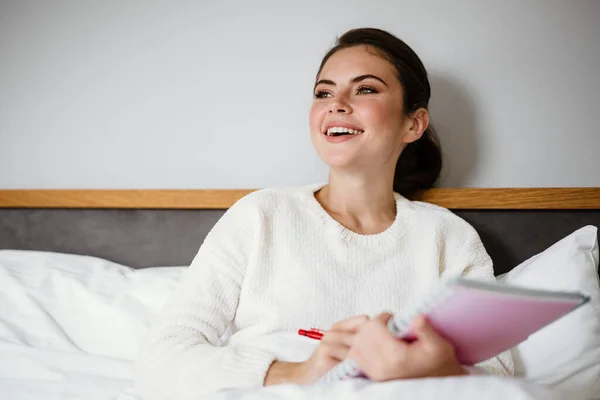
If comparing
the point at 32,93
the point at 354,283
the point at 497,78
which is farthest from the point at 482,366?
the point at 32,93

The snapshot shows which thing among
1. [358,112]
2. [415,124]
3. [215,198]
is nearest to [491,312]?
[358,112]

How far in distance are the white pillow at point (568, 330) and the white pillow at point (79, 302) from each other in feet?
2.56

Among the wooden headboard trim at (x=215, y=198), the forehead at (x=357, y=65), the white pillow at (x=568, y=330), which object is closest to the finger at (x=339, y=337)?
the white pillow at (x=568, y=330)

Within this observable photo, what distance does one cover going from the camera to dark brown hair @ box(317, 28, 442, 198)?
1196 mm

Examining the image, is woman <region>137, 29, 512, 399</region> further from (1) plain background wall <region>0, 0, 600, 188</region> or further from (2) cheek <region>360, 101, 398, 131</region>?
(1) plain background wall <region>0, 0, 600, 188</region>

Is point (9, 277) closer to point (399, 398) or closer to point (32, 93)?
point (32, 93)

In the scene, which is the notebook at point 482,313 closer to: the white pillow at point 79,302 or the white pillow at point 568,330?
the white pillow at point 568,330

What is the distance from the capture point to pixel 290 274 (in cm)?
105

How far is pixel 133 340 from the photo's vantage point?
119 cm

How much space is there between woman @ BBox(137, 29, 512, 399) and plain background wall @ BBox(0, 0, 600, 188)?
27 cm

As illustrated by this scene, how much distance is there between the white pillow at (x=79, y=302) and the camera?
47.3 inches

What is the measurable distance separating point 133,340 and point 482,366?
721 millimetres

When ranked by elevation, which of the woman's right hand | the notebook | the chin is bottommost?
the woman's right hand

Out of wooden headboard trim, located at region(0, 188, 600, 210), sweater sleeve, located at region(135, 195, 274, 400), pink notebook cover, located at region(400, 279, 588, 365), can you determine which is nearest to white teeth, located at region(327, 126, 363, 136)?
sweater sleeve, located at region(135, 195, 274, 400)
